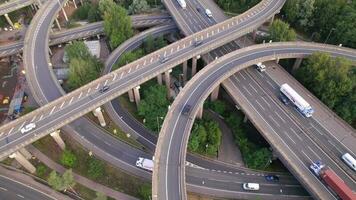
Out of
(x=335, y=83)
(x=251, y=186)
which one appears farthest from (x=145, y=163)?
(x=335, y=83)

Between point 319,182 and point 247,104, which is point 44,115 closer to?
point 247,104

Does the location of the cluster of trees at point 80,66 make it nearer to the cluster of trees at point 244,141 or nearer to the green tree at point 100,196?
the green tree at point 100,196

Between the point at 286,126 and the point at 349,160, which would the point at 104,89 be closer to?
the point at 286,126

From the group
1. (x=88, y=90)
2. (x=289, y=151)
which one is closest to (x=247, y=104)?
(x=289, y=151)

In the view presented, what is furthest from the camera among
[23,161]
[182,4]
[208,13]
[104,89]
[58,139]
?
[182,4]

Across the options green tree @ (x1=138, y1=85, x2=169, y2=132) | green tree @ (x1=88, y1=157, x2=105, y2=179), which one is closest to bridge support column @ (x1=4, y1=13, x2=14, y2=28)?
green tree @ (x1=138, y1=85, x2=169, y2=132)

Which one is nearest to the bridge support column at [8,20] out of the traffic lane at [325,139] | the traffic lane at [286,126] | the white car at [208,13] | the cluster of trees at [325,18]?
the white car at [208,13]

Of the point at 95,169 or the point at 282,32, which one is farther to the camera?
the point at 282,32
